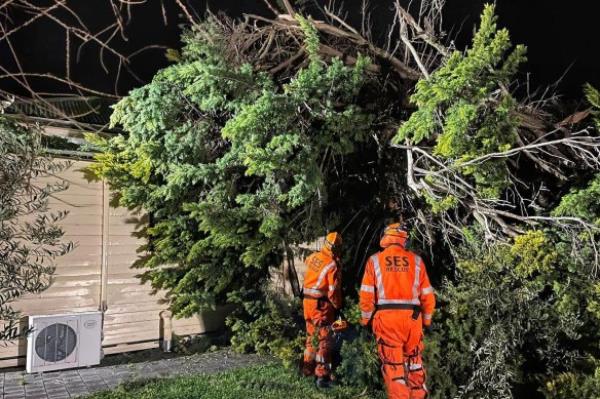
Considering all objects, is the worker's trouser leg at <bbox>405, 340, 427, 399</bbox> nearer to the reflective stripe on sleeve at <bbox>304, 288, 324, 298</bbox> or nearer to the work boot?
the work boot

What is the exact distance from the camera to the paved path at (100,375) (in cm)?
593

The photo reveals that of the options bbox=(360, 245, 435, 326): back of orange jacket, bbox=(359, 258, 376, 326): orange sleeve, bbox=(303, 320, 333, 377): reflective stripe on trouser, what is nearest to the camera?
bbox=(360, 245, 435, 326): back of orange jacket

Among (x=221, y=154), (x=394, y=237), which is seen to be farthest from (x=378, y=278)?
(x=221, y=154)

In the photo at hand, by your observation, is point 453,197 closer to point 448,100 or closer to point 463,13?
point 448,100

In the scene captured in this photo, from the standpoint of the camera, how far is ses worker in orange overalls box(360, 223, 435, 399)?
549cm

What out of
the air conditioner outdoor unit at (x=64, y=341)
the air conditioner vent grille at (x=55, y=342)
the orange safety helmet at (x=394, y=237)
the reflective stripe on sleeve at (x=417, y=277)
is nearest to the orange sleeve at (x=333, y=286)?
the orange safety helmet at (x=394, y=237)

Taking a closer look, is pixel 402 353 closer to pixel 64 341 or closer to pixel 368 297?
pixel 368 297

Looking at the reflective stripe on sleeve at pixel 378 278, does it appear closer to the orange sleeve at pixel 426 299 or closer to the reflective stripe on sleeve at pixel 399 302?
the reflective stripe on sleeve at pixel 399 302

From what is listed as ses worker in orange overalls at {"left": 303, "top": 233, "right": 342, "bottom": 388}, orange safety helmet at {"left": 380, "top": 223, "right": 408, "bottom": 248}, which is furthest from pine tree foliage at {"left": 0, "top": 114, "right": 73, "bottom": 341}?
orange safety helmet at {"left": 380, "top": 223, "right": 408, "bottom": 248}

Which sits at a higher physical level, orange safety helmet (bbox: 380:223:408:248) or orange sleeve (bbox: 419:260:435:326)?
orange safety helmet (bbox: 380:223:408:248)

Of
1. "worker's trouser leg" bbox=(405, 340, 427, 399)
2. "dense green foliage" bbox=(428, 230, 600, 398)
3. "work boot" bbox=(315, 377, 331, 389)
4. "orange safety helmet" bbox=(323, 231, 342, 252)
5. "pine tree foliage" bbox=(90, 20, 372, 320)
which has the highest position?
"pine tree foliage" bbox=(90, 20, 372, 320)

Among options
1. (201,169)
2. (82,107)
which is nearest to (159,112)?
(201,169)

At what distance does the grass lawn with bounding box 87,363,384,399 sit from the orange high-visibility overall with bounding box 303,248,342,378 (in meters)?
0.35

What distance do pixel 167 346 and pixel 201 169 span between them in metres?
2.95
